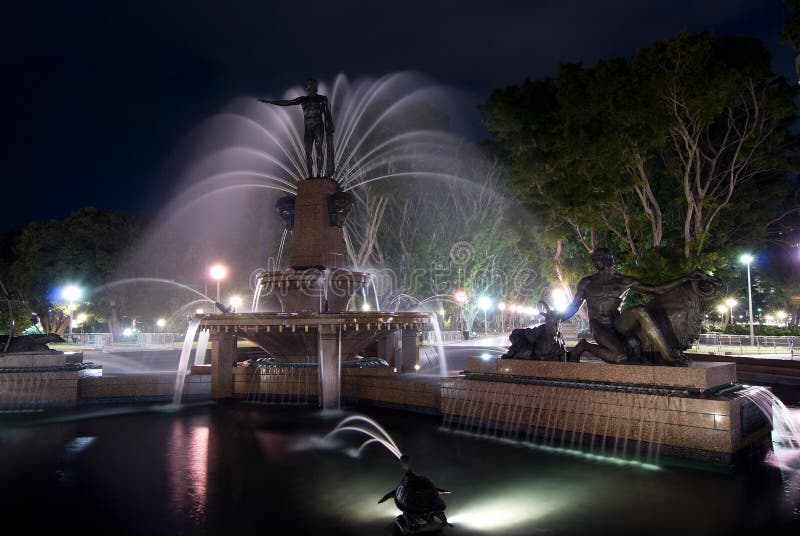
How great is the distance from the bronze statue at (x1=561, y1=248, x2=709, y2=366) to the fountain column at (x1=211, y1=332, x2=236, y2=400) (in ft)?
28.0

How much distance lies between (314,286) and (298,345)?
1698 mm

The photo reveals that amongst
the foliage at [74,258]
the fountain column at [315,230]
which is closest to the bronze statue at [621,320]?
the fountain column at [315,230]

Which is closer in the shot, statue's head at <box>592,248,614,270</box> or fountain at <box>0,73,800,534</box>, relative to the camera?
fountain at <box>0,73,800,534</box>

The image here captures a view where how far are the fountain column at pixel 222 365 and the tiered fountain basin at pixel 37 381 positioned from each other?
10.6ft

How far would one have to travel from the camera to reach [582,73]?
73.6 ft

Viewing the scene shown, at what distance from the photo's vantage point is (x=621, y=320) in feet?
31.9

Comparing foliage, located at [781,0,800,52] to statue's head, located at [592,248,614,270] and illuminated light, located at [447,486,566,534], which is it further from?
illuminated light, located at [447,486,566,534]

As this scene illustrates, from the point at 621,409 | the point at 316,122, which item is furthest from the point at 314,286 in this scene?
the point at 621,409

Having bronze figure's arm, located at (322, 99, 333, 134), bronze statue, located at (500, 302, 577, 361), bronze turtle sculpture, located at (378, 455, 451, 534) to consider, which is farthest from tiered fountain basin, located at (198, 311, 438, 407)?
bronze turtle sculpture, located at (378, 455, 451, 534)

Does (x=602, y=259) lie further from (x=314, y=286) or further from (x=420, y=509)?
(x=314, y=286)

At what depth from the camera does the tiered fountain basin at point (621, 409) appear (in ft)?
26.7

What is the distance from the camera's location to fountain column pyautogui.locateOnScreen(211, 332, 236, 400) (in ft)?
47.3

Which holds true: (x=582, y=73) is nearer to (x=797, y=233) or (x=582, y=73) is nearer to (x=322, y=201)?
(x=322, y=201)

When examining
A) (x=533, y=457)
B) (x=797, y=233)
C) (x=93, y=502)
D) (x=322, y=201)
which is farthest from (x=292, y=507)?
(x=797, y=233)
